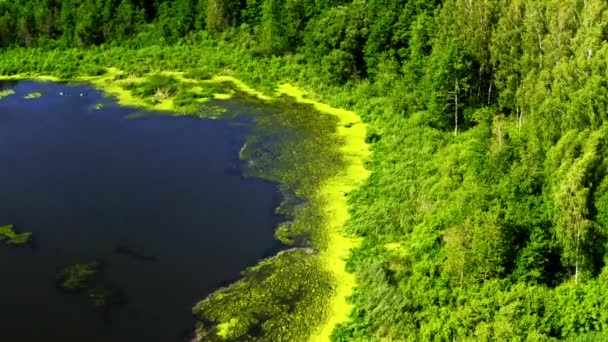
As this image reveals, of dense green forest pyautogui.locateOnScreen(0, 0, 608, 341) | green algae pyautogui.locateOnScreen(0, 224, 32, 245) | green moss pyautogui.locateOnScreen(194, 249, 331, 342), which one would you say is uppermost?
dense green forest pyautogui.locateOnScreen(0, 0, 608, 341)

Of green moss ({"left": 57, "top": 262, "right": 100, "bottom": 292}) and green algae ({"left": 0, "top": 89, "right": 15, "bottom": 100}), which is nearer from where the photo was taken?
green moss ({"left": 57, "top": 262, "right": 100, "bottom": 292})

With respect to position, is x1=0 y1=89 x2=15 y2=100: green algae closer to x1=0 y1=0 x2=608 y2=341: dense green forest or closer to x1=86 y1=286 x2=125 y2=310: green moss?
x1=0 y1=0 x2=608 y2=341: dense green forest

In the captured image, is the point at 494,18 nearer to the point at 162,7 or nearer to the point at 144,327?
the point at 144,327

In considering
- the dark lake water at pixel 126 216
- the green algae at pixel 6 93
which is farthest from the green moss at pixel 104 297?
the green algae at pixel 6 93

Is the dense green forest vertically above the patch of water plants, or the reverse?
the dense green forest

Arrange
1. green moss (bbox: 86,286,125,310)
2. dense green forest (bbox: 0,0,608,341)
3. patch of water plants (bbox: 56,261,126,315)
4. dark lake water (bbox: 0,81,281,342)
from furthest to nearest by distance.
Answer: patch of water plants (bbox: 56,261,126,315) → green moss (bbox: 86,286,125,310) → dark lake water (bbox: 0,81,281,342) → dense green forest (bbox: 0,0,608,341)

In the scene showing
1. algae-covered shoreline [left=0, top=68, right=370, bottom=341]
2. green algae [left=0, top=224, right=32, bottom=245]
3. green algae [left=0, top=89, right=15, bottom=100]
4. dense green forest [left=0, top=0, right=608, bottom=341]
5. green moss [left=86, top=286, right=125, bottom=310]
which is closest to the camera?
dense green forest [left=0, top=0, right=608, bottom=341]

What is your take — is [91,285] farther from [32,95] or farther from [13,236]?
[32,95]

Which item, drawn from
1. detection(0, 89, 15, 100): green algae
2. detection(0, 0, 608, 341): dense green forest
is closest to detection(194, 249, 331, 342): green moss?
detection(0, 0, 608, 341): dense green forest
